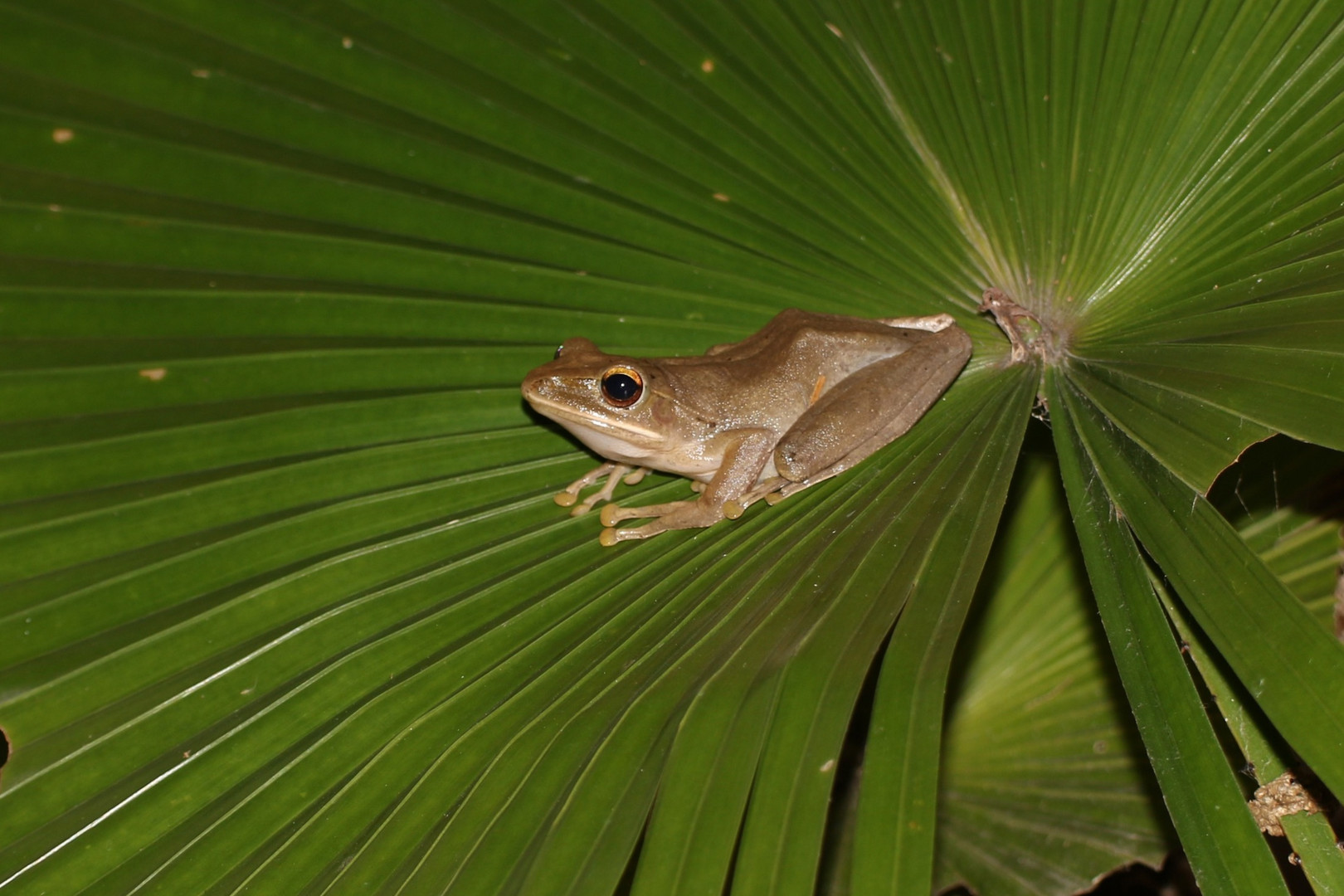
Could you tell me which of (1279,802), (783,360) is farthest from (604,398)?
(1279,802)

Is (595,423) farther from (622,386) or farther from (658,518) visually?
(658,518)

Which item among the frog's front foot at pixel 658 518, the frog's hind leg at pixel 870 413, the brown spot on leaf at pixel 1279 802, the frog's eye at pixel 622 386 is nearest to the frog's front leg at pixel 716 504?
the frog's front foot at pixel 658 518

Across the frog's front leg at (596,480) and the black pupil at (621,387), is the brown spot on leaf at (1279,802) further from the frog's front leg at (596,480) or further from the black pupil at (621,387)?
the black pupil at (621,387)

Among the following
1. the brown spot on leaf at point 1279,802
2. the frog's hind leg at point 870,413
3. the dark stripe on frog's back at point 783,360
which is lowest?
the brown spot on leaf at point 1279,802

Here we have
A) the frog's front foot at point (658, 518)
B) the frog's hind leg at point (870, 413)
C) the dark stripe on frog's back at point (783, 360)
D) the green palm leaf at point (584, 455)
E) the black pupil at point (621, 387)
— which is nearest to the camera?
the green palm leaf at point (584, 455)

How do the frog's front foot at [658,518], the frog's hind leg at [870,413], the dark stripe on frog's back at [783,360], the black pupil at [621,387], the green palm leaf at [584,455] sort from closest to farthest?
the green palm leaf at [584,455], the frog's front foot at [658,518], the frog's hind leg at [870,413], the black pupil at [621,387], the dark stripe on frog's back at [783,360]

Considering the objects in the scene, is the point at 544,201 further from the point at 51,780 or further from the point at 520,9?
the point at 51,780

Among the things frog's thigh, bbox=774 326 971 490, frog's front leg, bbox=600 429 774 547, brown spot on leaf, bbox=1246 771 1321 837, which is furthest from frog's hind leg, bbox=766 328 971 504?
brown spot on leaf, bbox=1246 771 1321 837
